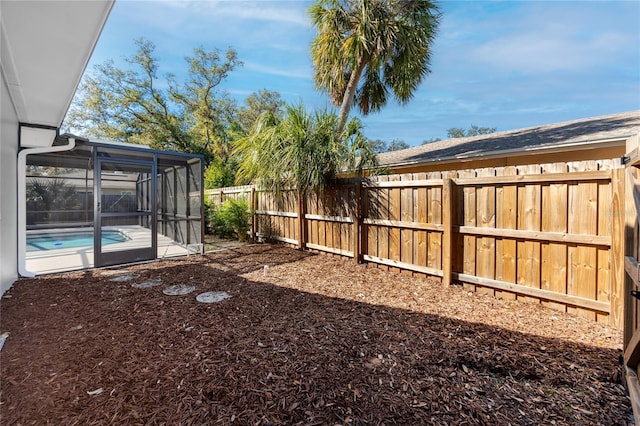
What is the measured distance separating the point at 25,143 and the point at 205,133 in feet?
41.6

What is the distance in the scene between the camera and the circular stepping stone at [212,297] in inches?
144

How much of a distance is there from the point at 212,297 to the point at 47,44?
3114 mm

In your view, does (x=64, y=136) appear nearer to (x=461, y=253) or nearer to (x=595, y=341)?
(x=461, y=253)

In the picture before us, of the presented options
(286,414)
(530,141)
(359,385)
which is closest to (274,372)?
(286,414)

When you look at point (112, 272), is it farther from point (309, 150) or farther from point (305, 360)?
point (305, 360)

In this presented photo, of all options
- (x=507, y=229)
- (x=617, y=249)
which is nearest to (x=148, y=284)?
(x=507, y=229)

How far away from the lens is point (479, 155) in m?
6.72

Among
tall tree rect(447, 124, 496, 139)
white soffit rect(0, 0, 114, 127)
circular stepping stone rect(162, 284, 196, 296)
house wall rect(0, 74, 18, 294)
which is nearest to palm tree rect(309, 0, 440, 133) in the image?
circular stepping stone rect(162, 284, 196, 296)

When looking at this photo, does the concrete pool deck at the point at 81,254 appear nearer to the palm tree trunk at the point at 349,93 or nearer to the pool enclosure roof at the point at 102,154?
the pool enclosure roof at the point at 102,154

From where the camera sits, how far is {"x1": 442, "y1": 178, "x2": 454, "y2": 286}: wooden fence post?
3.91 m

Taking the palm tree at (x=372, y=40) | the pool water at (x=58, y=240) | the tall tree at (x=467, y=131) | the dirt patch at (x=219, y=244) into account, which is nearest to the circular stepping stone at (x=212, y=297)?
the dirt patch at (x=219, y=244)

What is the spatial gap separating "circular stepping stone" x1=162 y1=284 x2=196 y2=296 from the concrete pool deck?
104 inches

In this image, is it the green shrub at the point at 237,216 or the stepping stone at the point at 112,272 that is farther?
the green shrub at the point at 237,216

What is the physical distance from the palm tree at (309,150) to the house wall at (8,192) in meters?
3.53
